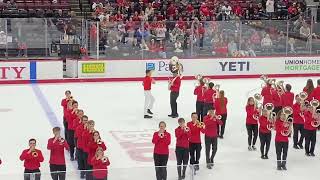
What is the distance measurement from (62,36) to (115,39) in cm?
195

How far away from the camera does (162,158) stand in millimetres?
10938

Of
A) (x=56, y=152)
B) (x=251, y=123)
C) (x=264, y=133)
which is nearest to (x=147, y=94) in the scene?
(x=251, y=123)

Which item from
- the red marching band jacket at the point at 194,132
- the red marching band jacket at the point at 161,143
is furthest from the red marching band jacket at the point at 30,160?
the red marching band jacket at the point at 194,132

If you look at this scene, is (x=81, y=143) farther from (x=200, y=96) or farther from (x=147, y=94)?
(x=147, y=94)

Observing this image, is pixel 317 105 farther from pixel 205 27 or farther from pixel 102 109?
pixel 205 27

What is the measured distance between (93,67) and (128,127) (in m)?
8.39

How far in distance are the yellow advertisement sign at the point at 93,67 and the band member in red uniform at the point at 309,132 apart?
1200cm

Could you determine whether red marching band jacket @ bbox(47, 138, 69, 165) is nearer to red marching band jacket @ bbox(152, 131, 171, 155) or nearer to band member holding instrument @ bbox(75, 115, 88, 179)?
band member holding instrument @ bbox(75, 115, 88, 179)

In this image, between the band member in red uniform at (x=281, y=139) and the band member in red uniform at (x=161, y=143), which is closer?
the band member in red uniform at (x=161, y=143)

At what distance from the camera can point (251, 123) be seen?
13.2m

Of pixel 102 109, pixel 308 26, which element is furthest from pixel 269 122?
pixel 308 26

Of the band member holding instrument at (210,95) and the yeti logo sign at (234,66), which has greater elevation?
the yeti logo sign at (234,66)

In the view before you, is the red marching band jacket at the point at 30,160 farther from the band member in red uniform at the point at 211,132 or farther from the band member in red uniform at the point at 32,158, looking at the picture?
the band member in red uniform at the point at 211,132

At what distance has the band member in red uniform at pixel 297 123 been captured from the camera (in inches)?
523
